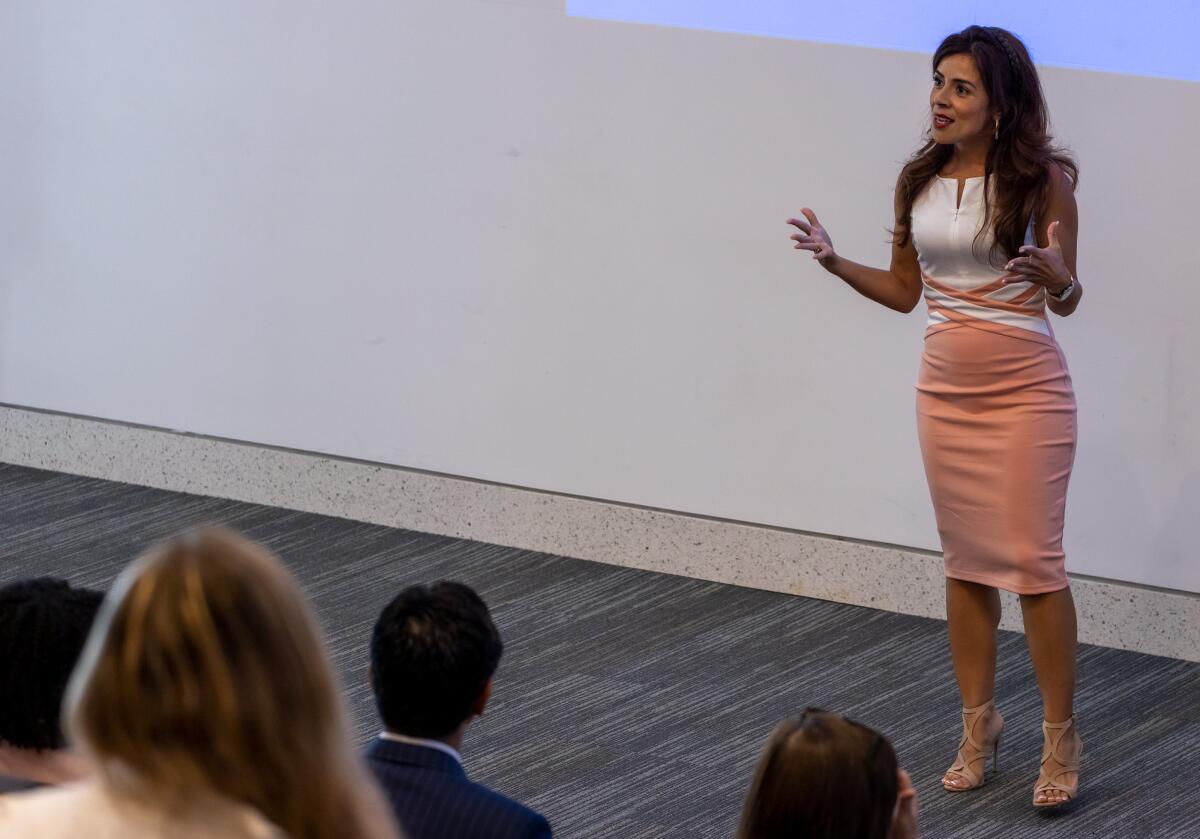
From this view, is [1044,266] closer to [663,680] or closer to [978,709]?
[978,709]

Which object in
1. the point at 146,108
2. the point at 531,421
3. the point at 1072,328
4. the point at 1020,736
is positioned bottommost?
the point at 1020,736

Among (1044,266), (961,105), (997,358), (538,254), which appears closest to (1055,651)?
(997,358)

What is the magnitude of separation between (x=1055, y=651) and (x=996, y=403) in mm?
523

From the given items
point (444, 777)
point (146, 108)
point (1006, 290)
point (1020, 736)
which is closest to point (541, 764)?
point (1020, 736)

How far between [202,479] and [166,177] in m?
1.00

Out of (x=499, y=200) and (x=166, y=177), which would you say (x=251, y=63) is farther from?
(x=499, y=200)

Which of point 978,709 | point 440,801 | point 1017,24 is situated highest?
point 1017,24

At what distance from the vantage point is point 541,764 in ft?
11.3

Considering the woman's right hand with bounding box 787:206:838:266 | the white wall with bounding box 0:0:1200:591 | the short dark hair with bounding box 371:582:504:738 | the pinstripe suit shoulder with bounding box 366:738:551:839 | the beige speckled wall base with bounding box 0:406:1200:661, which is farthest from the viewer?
the beige speckled wall base with bounding box 0:406:1200:661

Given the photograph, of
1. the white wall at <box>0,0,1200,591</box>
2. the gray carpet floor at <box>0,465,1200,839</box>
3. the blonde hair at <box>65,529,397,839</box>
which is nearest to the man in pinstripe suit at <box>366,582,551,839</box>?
the blonde hair at <box>65,529,397,839</box>

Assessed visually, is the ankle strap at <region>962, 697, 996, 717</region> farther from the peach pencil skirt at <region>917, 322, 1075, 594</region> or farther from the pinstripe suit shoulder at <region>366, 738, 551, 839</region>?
the pinstripe suit shoulder at <region>366, 738, 551, 839</region>

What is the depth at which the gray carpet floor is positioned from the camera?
10.8 ft

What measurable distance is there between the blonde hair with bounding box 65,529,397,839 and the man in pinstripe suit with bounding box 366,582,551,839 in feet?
2.03

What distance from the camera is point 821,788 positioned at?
1.59m
